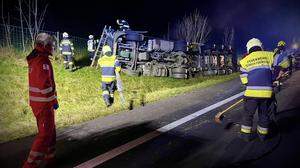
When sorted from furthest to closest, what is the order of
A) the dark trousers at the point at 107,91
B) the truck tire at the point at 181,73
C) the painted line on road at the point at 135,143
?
1. the truck tire at the point at 181,73
2. the dark trousers at the point at 107,91
3. the painted line on road at the point at 135,143

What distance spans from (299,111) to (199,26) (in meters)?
24.9

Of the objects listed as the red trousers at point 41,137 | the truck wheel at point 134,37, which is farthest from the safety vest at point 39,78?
the truck wheel at point 134,37

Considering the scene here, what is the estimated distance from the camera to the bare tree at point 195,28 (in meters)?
31.2

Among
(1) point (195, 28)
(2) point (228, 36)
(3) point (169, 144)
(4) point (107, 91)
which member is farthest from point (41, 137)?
(2) point (228, 36)

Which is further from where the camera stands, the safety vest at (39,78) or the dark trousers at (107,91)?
the dark trousers at (107,91)

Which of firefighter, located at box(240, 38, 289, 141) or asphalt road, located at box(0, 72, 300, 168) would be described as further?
firefighter, located at box(240, 38, 289, 141)

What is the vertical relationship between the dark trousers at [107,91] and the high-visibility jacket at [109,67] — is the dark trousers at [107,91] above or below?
below

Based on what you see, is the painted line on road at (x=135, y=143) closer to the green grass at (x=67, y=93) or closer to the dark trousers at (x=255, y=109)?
the dark trousers at (x=255, y=109)

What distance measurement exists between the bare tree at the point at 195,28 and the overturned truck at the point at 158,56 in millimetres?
12498

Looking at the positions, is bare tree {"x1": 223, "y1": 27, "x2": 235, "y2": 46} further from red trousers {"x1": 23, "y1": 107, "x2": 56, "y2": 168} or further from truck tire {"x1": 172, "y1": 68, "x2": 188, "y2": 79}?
red trousers {"x1": 23, "y1": 107, "x2": 56, "y2": 168}

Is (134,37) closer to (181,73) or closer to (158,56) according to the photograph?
(158,56)

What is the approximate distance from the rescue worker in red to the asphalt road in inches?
18.7

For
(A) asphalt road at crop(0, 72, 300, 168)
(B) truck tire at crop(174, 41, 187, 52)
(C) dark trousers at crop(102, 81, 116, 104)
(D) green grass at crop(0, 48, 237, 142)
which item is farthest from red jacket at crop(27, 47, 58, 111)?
(B) truck tire at crop(174, 41, 187, 52)

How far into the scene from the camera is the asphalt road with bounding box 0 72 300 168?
4.45m
